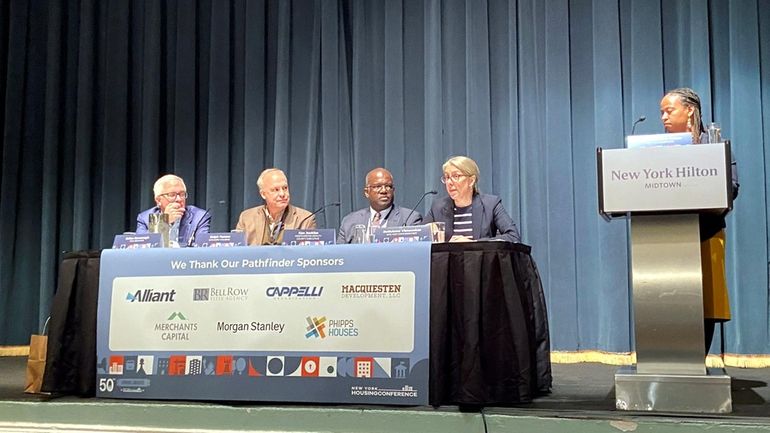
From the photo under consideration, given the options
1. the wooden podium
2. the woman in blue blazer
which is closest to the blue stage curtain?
the woman in blue blazer

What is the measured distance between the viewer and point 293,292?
2.27m

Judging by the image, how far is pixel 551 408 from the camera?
2125mm

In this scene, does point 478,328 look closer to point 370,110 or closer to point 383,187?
point 383,187

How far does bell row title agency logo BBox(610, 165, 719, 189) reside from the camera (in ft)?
6.68

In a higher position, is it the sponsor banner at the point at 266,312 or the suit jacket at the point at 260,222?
the suit jacket at the point at 260,222

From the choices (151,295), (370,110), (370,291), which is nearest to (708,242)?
(370,291)

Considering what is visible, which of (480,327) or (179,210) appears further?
(179,210)

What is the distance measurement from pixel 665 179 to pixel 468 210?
1.38 meters

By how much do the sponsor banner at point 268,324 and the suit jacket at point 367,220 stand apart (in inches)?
49.8

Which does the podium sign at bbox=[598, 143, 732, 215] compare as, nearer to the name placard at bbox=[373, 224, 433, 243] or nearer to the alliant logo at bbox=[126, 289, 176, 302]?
the name placard at bbox=[373, 224, 433, 243]

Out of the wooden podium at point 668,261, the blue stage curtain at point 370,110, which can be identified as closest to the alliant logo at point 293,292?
the wooden podium at point 668,261

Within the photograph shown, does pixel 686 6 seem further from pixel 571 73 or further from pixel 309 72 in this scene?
pixel 309 72

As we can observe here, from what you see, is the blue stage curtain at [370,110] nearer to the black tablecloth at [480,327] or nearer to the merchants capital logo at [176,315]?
the black tablecloth at [480,327]

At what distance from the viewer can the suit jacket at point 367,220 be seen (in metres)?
3.55
